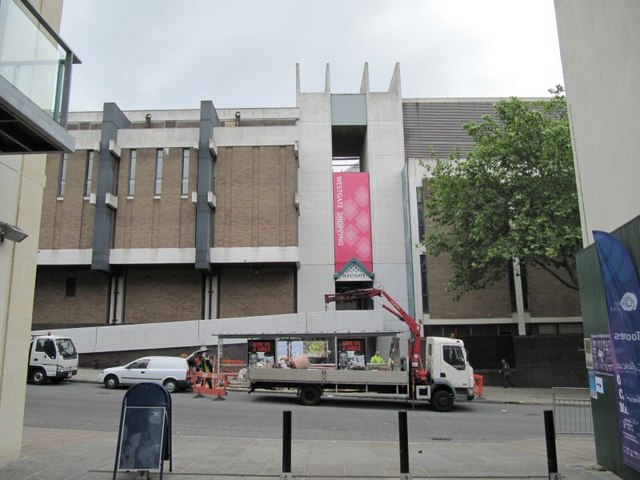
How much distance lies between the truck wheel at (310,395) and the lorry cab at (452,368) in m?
3.86

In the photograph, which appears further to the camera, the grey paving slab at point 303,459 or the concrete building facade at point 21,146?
the grey paving slab at point 303,459

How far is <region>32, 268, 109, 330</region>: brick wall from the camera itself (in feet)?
110

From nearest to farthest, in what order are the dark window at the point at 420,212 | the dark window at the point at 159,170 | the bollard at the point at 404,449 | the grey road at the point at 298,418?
the bollard at the point at 404,449
the grey road at the point at 298,418
the dark window at the point at 420,212
the dark window at the point at 159,170

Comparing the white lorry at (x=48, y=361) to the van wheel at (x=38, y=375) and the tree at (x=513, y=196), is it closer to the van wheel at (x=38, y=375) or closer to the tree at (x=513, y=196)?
the van wheel at (x=38, y=375)

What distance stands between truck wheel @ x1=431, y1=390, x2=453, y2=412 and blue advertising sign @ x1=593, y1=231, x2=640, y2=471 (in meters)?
10.9

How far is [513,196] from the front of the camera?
23.8 metres

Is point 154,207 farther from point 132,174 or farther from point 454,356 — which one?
point 454,356

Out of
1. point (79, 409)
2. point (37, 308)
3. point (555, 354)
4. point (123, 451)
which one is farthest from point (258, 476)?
point (37, 308)

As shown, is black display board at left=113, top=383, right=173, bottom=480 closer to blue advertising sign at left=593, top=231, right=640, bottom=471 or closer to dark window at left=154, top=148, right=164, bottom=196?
blue advertising sign at left=593, top=231, right=640, bottom=471

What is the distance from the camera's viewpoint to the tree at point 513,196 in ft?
73.5

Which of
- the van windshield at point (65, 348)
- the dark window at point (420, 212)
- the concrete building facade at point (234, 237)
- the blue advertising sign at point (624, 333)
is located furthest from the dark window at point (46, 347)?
the blue advertising sign at point (624, 333)

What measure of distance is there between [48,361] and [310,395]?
12249mm

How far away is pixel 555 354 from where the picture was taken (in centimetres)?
2747

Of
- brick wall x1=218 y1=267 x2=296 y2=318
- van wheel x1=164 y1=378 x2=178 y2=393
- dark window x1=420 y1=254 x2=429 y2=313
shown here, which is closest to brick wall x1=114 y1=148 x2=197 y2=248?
brick wall x1=218 y1=267 x2=296 y2=318
